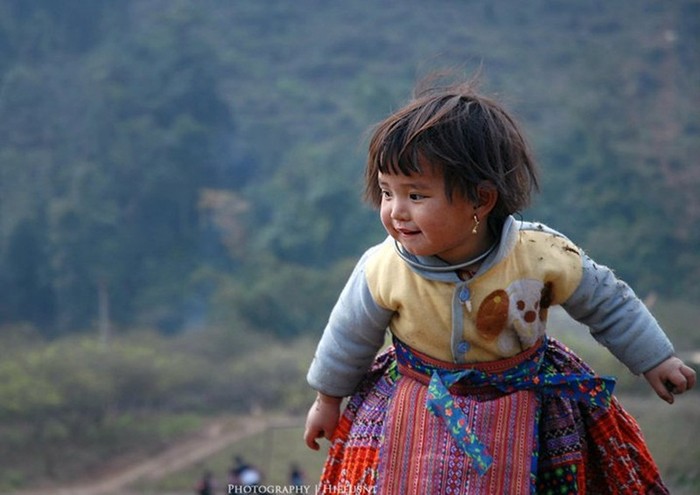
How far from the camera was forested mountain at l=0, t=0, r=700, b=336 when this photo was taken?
20.0 meters

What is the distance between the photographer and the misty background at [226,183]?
15617 mm

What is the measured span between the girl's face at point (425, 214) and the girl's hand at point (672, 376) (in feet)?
1.33

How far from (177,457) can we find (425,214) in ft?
43.0

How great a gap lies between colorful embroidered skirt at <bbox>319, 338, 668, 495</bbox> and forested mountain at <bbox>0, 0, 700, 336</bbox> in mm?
16470

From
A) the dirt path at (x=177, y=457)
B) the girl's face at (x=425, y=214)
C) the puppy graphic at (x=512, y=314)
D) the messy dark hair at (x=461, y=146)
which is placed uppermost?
the messy dark hair at (x=461, y=146)

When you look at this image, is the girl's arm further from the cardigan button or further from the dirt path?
the dirt path

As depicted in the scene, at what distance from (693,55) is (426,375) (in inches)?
935

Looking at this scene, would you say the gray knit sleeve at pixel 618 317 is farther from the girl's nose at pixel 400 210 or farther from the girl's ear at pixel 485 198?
the girl's nose at pixel 400 210

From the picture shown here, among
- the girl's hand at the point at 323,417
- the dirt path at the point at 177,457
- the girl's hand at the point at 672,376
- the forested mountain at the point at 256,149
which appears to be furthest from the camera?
the forested mountain at the point at 256,149

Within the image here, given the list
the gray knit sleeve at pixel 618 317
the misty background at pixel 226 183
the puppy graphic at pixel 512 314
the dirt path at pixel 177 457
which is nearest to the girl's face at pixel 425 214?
the puppy graphic at pixel 512 314

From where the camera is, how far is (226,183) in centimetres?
2352

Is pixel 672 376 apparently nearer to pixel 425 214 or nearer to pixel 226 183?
pixel 425 214

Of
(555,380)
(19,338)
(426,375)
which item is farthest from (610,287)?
(19,338)

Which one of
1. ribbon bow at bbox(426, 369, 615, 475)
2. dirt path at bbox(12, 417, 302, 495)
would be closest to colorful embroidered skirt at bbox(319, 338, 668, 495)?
ribbon bow at bbox(426, 369, 615, 475)
